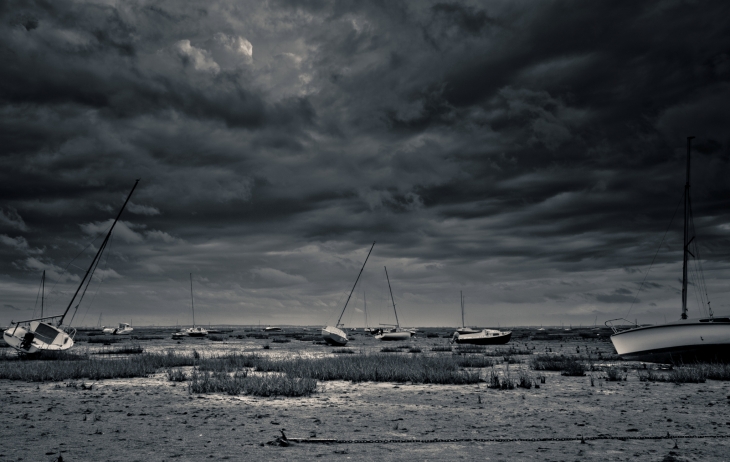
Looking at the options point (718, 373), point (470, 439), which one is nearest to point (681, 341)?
point (718, 373)

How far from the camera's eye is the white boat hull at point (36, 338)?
2641cm

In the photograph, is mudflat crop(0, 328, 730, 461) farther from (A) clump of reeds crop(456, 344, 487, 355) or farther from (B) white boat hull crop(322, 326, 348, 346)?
(B) white boat hull crop(322, 326, 348, 346)

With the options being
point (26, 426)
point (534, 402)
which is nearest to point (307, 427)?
point (26, 426)

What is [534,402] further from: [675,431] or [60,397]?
[60,397]

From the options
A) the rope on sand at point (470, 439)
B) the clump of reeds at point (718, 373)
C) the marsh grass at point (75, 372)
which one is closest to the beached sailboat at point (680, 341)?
the clump of reeds at point (718, 373)

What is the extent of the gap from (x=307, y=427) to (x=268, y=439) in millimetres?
1323

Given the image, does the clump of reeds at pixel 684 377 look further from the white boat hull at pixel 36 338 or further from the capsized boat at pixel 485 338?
the capsized boat at pixel 485 338

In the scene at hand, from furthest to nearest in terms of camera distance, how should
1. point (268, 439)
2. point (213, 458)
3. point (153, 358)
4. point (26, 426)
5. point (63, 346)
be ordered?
point (63, 346)
point (153, 358)
point (26, 426)
point (268, 439)
point (213, 458)

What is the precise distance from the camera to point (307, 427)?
10133 millimetres

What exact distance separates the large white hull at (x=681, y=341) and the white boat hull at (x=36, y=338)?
3088 cm

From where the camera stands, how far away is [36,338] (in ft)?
89.8

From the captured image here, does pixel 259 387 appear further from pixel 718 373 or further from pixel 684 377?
pixel 718 373

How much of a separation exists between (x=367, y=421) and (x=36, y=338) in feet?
82.4

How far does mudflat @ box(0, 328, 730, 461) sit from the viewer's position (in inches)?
315
